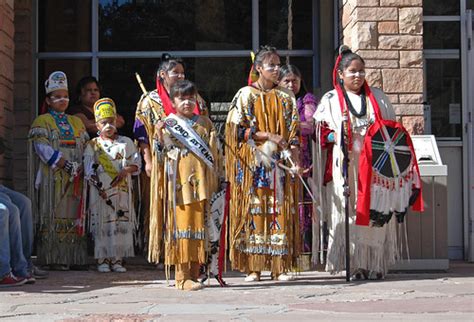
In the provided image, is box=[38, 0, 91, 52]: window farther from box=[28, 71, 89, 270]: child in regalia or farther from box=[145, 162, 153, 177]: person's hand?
box=[145, 162, 153, 177]: person's hand

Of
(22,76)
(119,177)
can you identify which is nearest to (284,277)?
(119,177)

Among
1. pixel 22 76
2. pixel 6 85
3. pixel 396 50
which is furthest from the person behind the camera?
pixel 22 76

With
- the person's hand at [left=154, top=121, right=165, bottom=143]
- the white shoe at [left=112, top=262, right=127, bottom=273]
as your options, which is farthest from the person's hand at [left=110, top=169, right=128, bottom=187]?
the person's hand at [left=154, top=121, right=165, bottom=143]

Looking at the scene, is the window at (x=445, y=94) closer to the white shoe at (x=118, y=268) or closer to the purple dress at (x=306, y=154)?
the purple dress at (x=306, y=154)

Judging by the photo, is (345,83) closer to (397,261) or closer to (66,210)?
(397,261)

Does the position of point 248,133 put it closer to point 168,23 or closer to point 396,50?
point 396,50

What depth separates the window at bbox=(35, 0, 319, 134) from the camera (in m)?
10.5

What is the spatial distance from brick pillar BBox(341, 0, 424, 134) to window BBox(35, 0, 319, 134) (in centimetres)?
191

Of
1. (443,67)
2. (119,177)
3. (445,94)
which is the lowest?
(119,177)

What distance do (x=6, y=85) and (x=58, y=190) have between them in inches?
45.4

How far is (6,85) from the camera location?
29.3 ft

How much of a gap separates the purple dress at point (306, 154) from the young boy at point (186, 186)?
5.00ft

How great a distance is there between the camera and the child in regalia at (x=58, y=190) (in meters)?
8.60

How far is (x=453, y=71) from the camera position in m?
9.60
